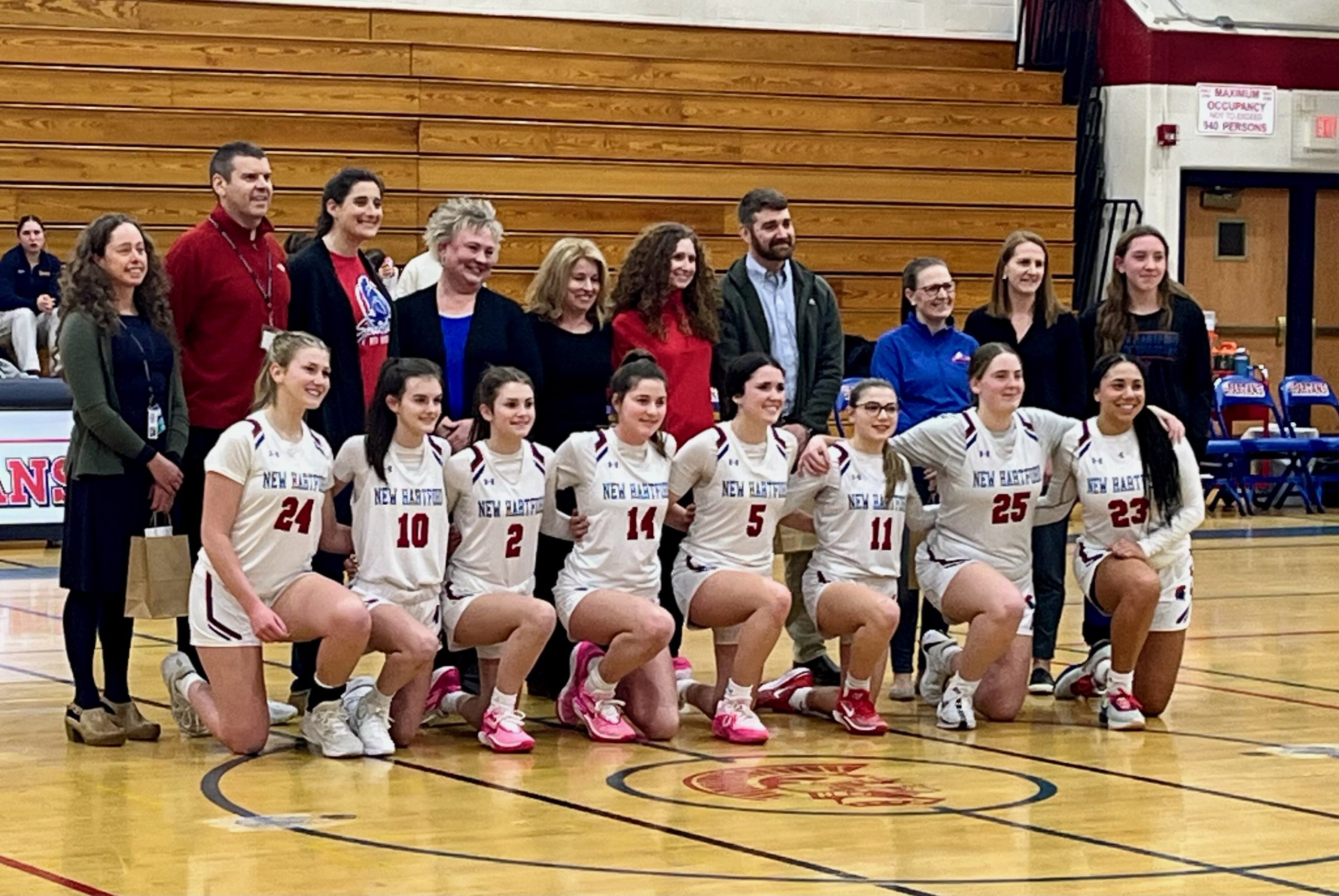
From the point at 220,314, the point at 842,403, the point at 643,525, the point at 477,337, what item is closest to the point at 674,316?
the point at 477,337

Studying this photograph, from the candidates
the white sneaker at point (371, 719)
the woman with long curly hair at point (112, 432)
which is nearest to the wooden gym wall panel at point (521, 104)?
the woman with long curly hair at point (112, 432)

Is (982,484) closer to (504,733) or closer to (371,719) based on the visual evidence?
(504,733)

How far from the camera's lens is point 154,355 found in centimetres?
586

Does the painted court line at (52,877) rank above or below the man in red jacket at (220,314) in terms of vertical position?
below

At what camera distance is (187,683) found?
233 inches

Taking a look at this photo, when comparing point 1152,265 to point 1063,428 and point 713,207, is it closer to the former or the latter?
point 1063,428

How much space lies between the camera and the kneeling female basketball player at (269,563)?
18.4ft

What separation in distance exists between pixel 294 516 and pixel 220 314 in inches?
28.2

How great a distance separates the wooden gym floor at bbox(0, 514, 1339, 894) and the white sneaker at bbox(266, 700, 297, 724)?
11 centimetres

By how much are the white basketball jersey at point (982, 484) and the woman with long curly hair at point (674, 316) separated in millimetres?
614

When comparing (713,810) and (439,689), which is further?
(439,689)

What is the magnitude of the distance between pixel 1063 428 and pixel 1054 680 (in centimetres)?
97

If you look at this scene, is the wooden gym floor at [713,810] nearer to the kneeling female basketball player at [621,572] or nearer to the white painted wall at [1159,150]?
the kneeling female basketball player at [621,572]

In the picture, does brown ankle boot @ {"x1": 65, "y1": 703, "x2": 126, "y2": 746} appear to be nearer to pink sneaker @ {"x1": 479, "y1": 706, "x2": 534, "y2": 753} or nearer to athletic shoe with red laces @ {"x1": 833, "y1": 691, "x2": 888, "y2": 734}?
pink sneaker @ {"x1": 479, "y1": 706, "x2": 534, "y2": 753}
